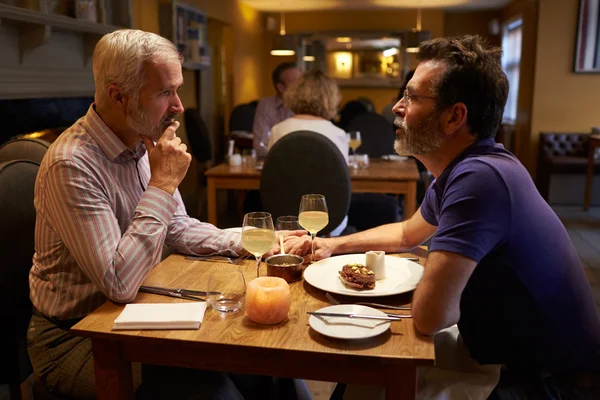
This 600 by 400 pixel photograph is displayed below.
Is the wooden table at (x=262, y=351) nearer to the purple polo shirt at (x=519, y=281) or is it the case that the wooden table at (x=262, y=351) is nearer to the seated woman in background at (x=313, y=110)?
the purple polo shirt at (x=519, y=281)

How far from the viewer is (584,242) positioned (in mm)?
4598

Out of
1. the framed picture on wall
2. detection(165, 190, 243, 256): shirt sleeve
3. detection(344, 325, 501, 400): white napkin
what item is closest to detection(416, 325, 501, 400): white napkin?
detection(344, 325, 501, 400): white napkin

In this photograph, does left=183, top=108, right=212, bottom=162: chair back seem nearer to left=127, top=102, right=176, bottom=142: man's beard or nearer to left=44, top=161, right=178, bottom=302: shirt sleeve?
left=127, top=102, right=176, bottom=142: man's beard

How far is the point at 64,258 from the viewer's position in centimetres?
133

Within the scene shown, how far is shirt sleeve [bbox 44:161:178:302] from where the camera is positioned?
A: 1212mm

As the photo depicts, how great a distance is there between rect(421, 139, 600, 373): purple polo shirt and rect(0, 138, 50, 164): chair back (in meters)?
1.36

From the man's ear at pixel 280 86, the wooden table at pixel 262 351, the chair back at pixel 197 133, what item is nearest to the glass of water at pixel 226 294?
the wooden table at pixel 262 351

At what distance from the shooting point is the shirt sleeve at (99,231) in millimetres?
1212

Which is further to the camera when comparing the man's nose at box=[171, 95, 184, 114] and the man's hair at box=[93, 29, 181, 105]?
the man's nose at box=[171, 95, 184, 114]

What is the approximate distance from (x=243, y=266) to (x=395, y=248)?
451 millimetres

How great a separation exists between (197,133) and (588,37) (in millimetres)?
4789

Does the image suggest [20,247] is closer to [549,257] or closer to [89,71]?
[549,257]

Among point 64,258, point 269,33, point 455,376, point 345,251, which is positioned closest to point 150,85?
point 64,258

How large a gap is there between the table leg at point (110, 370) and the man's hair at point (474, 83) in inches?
35.8
